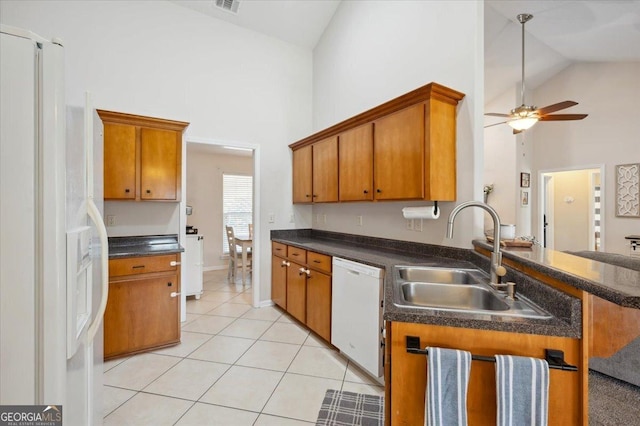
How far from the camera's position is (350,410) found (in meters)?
1.90

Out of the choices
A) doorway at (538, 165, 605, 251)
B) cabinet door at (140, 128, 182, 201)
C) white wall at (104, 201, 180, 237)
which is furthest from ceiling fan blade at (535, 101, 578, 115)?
white wall at (104, 201, 180, 237)

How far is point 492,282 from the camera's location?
1.50 meters

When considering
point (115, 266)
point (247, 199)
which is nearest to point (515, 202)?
point (247, 199)

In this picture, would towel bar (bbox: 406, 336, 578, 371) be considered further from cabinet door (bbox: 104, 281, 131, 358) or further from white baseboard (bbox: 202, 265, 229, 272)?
white baseboard (bbox: 202, 265, 229, 272)

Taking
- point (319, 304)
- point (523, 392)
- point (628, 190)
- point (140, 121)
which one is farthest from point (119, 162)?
point (628, 190)

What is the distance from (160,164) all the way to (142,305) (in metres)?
1.46

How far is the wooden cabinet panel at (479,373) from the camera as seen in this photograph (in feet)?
3.28

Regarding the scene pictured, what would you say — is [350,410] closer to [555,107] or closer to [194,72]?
[194,72]

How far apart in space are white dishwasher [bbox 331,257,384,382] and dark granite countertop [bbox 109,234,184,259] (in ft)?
5.42

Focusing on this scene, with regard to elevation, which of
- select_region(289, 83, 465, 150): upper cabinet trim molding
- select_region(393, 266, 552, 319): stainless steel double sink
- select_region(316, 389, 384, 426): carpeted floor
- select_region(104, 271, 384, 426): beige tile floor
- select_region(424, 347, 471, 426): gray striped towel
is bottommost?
select_region(316, 389, 384, 426): carpeted floor

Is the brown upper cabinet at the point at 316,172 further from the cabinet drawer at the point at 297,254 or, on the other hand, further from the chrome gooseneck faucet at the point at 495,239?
the chrome gooseneck faucet at the point at 495,239

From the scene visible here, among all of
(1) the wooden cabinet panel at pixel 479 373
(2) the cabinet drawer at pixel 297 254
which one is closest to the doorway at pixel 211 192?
(2) the cabinet drawer at pixel 297 254

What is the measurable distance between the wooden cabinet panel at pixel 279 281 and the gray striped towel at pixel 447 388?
261cm

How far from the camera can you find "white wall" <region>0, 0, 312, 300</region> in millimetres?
2922
